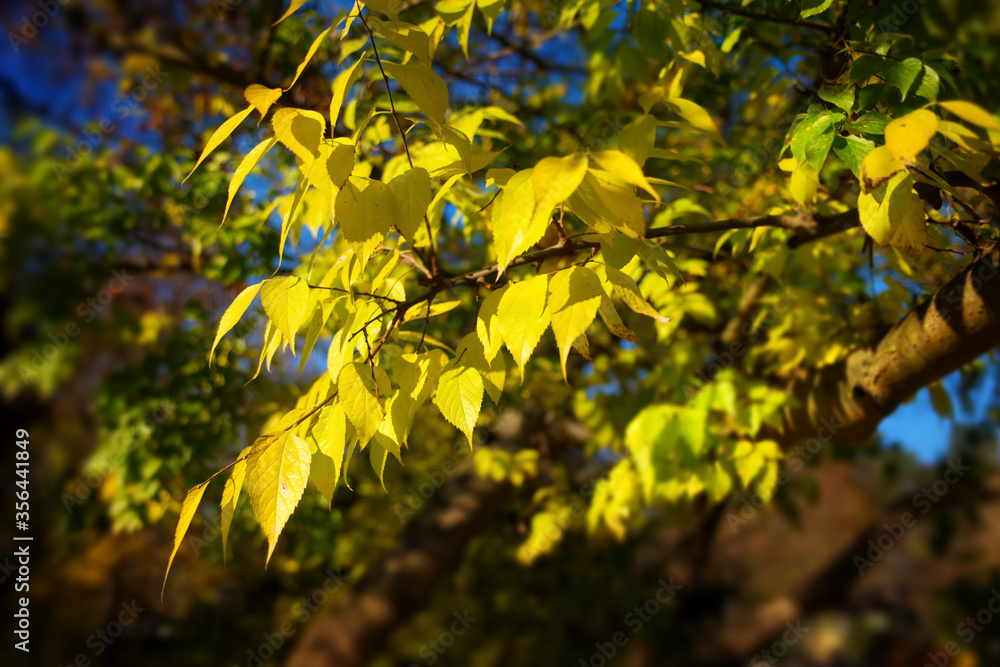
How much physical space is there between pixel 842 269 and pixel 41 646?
6.90 meters

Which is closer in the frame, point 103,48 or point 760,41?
point 760,41

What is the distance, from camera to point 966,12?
312cm

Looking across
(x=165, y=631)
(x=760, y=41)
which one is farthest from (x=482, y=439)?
(x=165, y=631)

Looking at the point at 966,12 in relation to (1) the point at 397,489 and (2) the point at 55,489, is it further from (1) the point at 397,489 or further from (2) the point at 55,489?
(2) the point at 55,489

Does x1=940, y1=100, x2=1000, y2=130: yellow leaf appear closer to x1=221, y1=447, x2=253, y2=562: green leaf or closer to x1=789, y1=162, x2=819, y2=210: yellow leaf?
x1=789, y1=162, x2=819, y2=210: yellow leaf

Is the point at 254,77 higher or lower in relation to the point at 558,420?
higher

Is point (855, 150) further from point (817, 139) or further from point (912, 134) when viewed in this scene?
point (912, 134)

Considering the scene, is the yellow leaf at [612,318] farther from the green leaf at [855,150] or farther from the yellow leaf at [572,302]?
the green leaf at [855,150]
